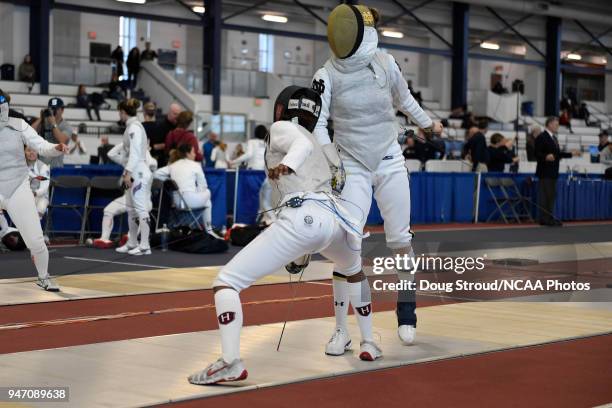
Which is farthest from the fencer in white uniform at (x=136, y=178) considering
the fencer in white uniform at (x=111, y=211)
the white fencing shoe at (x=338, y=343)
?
the white fencing shoe at (x=338, y=343)

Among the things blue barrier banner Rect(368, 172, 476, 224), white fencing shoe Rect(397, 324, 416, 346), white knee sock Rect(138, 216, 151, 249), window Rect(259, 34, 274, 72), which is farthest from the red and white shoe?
window Rect(259, 34, 274, 72)

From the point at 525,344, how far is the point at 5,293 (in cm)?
372

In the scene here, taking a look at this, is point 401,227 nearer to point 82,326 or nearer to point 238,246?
point 82,326

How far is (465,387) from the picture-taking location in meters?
4.02

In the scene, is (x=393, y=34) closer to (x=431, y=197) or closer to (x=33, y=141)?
(x=431, y=197)

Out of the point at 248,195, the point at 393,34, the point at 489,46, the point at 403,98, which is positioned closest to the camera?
the point at 403,98

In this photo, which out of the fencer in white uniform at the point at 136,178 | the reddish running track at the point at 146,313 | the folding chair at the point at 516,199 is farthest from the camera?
the folding chair at the point at 516,199

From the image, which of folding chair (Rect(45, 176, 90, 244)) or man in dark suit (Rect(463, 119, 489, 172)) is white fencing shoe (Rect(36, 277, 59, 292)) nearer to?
folding chair (Rect(45, 176, 90, 244))

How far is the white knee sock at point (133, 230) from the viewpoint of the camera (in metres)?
10.1

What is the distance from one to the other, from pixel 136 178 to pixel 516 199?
8504 mm

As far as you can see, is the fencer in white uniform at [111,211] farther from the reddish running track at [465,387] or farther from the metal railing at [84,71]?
the metal railing at [84,71]

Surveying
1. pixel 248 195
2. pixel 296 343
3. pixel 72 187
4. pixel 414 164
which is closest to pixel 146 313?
pixel 296 343

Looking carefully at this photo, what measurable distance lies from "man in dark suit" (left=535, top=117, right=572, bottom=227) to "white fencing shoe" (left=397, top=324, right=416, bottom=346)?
10.3 meters

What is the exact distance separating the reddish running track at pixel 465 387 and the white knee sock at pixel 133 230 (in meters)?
6.00
